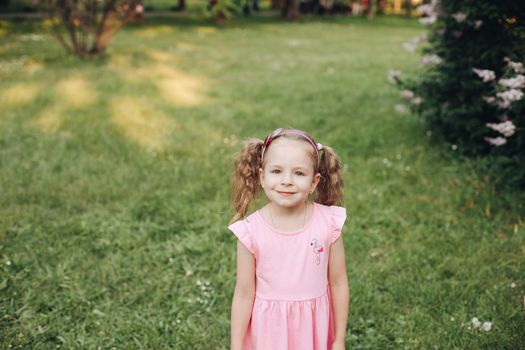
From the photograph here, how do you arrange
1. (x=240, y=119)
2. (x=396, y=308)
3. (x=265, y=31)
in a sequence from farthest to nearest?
1. (x=265, y=31)
2. (x=240, y=119)
3. (x=396, y=308)

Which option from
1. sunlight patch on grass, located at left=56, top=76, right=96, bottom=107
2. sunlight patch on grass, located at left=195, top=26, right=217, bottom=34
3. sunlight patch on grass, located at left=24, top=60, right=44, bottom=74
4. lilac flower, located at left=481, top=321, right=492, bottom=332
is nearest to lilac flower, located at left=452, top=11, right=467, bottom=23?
lilac flower, located at left=481, top=321, right=492, bottom=332

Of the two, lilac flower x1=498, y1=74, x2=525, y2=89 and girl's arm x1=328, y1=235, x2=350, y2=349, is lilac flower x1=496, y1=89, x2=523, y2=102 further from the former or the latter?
girl's arm x1=328, y1=235, x2=350, y2=349

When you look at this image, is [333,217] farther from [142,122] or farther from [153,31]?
[153,31]

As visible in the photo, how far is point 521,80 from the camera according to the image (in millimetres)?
3559

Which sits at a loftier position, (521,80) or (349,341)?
(521,80)

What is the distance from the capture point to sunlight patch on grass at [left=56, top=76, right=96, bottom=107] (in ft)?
23.0

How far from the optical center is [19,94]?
23.7 ft

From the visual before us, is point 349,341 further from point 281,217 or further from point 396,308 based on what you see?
point 281,217

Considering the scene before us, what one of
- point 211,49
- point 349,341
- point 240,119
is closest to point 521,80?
point 349,341

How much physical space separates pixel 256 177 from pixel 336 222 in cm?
44

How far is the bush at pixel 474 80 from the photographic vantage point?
424 centimetres

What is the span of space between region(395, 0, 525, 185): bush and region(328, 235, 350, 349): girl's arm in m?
2.57

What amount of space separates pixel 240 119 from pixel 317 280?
15.6 ft

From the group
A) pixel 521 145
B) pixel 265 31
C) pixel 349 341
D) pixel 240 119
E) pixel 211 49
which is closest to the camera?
pixel 349 341
